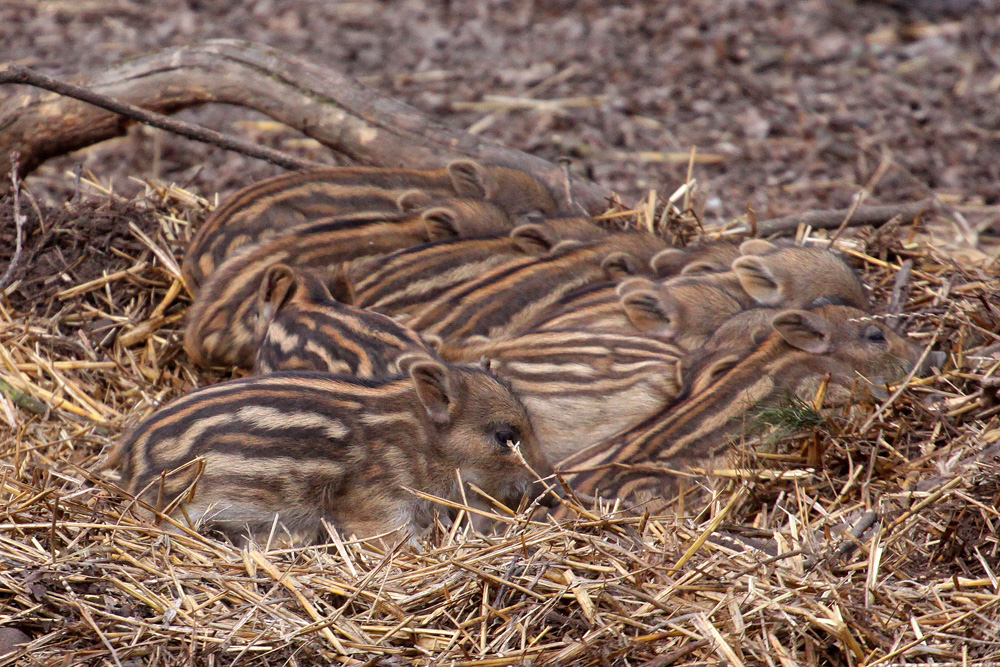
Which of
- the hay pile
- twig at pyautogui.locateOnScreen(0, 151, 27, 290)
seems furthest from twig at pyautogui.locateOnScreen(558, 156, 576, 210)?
twig at pyautogui.locateOnScreen(0, 151, 27, 290)

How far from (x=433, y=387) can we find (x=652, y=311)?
3.82 feet

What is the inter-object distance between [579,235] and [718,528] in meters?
2.22

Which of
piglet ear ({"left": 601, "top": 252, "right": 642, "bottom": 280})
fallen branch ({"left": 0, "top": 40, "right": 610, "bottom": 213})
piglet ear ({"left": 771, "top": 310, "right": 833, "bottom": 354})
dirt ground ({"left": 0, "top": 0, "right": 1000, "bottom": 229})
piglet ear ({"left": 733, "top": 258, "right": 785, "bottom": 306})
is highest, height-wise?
fallen branch ({"left": 0, "top": 40, "right": 610, "bottom": 213})

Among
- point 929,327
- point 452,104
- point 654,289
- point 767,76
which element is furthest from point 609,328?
point 767,76

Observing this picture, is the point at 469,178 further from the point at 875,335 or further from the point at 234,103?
the point at 875,335

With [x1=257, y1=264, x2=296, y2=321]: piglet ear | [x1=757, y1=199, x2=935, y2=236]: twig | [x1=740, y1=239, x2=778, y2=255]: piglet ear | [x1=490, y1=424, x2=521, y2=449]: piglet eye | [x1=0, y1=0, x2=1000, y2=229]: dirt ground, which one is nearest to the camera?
[x1=490, y1=424, x2=521, y2=449]: piglet eye

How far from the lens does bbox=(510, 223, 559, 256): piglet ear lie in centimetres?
480

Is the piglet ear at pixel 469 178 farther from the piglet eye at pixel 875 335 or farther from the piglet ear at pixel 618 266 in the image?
the piglet eye at pixel 875 335

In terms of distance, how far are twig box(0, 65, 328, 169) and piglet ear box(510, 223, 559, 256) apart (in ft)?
3.73

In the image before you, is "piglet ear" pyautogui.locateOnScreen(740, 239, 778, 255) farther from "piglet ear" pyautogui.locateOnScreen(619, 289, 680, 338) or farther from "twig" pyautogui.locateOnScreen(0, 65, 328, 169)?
"twig" pyautogui.locateOnScreen(0, 65, 328, 169)

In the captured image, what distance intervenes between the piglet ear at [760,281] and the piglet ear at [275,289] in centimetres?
194

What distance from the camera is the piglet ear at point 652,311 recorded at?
167 inches

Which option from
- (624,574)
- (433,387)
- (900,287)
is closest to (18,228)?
(433,387)

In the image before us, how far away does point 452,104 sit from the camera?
7.85 m
